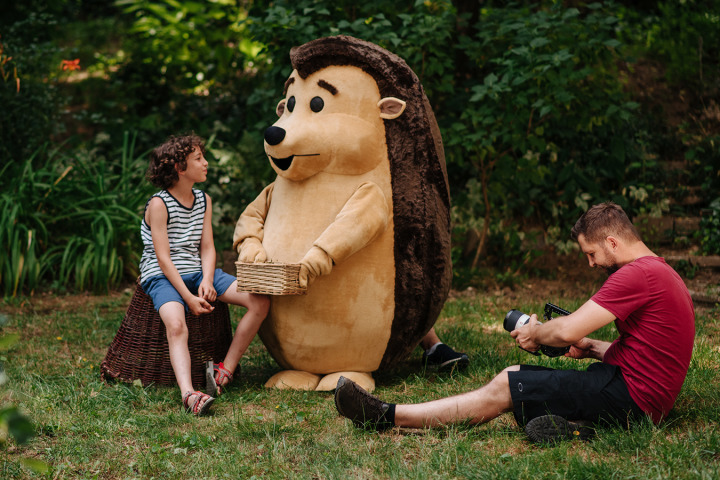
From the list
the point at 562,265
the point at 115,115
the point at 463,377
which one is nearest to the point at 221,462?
the point at 463,377

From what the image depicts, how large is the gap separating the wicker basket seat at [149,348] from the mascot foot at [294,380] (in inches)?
15.7

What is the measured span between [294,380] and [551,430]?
1.44 meters

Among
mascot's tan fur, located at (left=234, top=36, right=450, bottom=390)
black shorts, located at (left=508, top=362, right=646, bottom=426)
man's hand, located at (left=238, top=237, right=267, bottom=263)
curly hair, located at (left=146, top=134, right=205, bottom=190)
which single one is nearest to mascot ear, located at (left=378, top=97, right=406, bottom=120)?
mascot's tan fur, located at (left=234, top=36, right=450, bottom=390)

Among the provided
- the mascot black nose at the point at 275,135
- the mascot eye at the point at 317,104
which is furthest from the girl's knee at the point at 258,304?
the mascot eye at the point at 317,104

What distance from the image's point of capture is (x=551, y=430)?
2842 millimetres

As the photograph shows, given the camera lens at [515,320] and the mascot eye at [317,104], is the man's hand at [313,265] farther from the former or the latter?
the camera lens at [515,320]

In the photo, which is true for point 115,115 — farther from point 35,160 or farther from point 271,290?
point 271,290

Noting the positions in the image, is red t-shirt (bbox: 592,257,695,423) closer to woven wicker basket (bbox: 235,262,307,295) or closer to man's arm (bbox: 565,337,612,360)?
man's arm (bbox: 565,337,612,360)

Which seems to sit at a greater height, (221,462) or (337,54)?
(337,54)

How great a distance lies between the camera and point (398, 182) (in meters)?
3.68

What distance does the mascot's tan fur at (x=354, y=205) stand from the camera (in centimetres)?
359

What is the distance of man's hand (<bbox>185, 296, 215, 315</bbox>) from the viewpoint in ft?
11.9

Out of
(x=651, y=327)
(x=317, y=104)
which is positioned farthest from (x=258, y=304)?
(x=651, y=327)

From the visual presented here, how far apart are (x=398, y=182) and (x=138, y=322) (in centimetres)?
161
